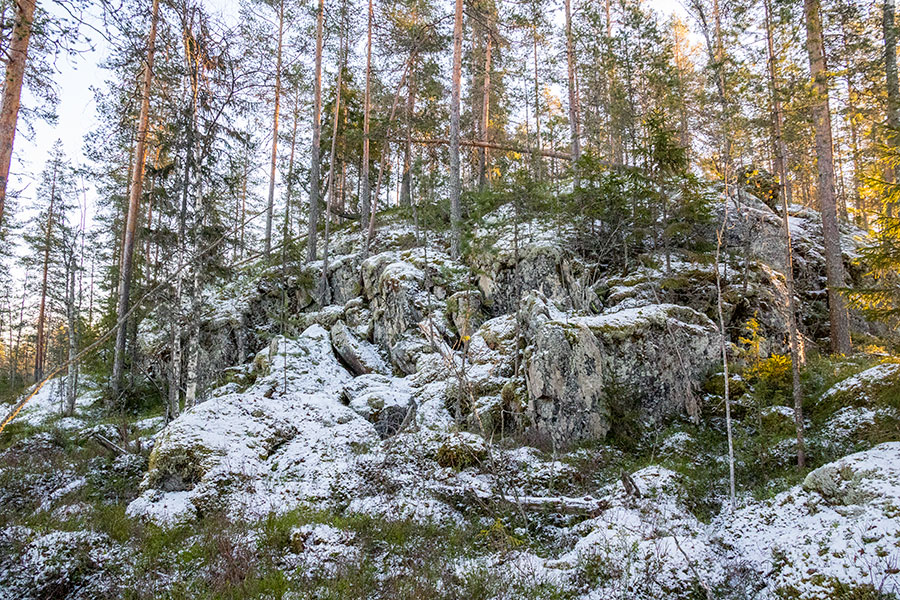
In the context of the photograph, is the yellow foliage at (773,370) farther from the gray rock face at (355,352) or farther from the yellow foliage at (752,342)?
the gray rock face at (355,352)

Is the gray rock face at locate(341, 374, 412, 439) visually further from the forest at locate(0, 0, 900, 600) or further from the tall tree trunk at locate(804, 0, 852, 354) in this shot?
the tall tree trunk at locate(804, 0, 852, 354)

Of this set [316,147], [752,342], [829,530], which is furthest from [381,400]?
[316,147]

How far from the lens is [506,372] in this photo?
10945mm

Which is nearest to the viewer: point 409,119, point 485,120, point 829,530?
point 829,530

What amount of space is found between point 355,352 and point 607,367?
7.84 meters

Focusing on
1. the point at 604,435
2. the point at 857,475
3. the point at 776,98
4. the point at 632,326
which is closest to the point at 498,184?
the point at 632,326

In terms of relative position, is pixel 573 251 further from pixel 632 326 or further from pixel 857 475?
Result: pixel 857 475

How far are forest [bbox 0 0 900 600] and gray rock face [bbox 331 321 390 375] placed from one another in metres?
0.10

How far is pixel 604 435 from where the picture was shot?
905 cm

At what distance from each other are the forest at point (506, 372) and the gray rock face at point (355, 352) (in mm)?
98

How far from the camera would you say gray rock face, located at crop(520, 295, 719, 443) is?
9.22m

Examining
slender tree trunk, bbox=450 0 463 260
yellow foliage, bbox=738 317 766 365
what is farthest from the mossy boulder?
slender tree trunk, bbox=450 0 463 260

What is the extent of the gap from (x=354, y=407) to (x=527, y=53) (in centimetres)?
2167

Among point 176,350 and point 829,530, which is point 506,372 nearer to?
point 829,530
